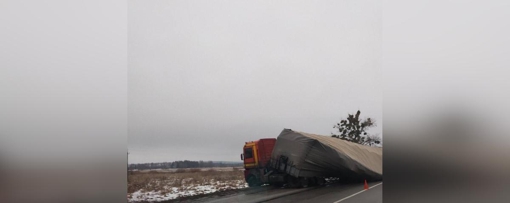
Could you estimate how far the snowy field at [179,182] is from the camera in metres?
2.87

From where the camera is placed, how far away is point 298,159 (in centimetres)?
289

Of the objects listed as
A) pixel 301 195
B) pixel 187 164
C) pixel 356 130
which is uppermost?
pixel 356 130

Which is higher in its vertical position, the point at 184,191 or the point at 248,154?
the point at 248,154

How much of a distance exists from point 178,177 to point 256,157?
44 centimetres

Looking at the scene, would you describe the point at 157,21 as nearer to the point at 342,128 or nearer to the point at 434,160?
the point at 342,128

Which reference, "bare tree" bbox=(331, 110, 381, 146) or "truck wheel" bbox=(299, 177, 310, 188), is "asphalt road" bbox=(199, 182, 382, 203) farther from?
"bare tree" bbox=(331, 110, 381, 146)

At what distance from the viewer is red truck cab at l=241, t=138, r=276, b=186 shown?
2848 millimetres

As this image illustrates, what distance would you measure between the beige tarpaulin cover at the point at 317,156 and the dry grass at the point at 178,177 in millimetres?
264

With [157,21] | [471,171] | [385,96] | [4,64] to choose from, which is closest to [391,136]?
[385,96]

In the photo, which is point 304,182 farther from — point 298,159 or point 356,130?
point 356,130

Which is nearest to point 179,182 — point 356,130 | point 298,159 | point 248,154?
point 248,154

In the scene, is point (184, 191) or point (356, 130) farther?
point (184, 191)

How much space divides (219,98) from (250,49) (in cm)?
31

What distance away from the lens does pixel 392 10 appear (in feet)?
8.87
